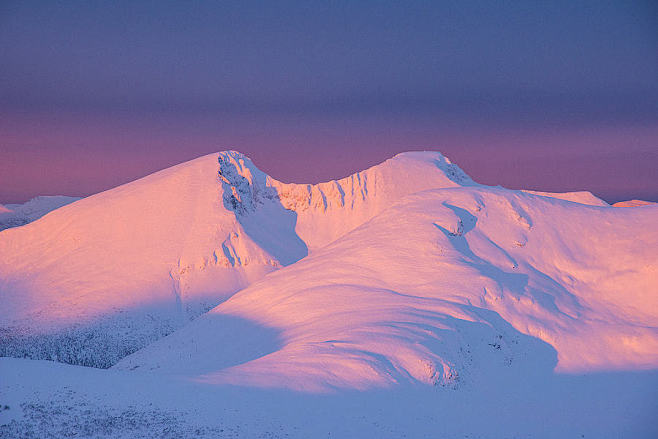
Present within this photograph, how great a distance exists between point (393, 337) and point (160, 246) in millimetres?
102567

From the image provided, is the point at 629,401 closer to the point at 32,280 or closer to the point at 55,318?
the point at 55,318

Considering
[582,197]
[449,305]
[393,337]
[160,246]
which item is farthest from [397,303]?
[582,197]

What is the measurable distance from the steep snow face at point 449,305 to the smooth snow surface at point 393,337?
0.19 metres

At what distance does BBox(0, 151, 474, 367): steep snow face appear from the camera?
8569 centimetres

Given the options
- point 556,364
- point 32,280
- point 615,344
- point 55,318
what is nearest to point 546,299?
point 615,344

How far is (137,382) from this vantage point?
2283 centimetres

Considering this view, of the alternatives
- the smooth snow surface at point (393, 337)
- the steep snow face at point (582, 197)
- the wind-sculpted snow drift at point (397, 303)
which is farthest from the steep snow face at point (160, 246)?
the steep snow face at point (582, 197)

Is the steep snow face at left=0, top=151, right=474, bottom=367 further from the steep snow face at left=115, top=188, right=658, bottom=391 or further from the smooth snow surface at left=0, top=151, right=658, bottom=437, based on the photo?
the steep snow face at left=115, top=188, right=658, bottom=391

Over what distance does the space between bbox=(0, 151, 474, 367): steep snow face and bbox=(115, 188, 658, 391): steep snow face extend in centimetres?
3966

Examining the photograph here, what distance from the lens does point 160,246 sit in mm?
120500

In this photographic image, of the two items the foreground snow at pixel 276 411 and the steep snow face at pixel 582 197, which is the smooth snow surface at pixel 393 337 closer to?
the foreground snow at pixel 276 411

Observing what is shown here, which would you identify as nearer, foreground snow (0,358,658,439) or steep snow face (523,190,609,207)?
foreground snow (0,358,658,439)

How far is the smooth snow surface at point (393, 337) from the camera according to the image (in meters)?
20.5

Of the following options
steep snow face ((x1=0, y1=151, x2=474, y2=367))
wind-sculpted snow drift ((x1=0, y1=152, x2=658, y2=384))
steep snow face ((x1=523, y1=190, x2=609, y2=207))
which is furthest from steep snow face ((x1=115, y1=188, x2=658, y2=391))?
steep snow face ((x1=523, y1=190, x2=609, y2=207))
